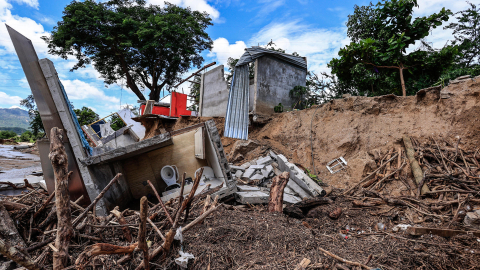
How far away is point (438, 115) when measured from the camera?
6836 millimetres

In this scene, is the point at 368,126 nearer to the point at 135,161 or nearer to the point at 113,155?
the point at 135,161

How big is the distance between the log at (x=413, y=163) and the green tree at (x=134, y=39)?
50.1 ft

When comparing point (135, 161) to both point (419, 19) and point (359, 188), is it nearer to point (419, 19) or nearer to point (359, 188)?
point (359, 188)

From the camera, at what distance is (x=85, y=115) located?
24516 mm

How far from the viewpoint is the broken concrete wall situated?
477 inches

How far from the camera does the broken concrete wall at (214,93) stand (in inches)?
477

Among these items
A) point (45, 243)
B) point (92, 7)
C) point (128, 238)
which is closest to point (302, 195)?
point (128, 238)

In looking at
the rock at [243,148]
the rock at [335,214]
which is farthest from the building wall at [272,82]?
the rock at [335,214]

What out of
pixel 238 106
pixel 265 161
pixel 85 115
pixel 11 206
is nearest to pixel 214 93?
pixel 238 106

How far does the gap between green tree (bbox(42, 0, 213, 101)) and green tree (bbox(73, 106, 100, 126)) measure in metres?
6.76

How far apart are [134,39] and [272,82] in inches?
461

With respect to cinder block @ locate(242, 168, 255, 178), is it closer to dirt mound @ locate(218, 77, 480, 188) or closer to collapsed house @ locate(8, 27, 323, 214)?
collapsed house @ locate(8, 27, 323, 214)

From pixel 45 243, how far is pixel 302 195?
5.16m

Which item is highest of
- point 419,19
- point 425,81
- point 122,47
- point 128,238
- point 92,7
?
point 92,7
